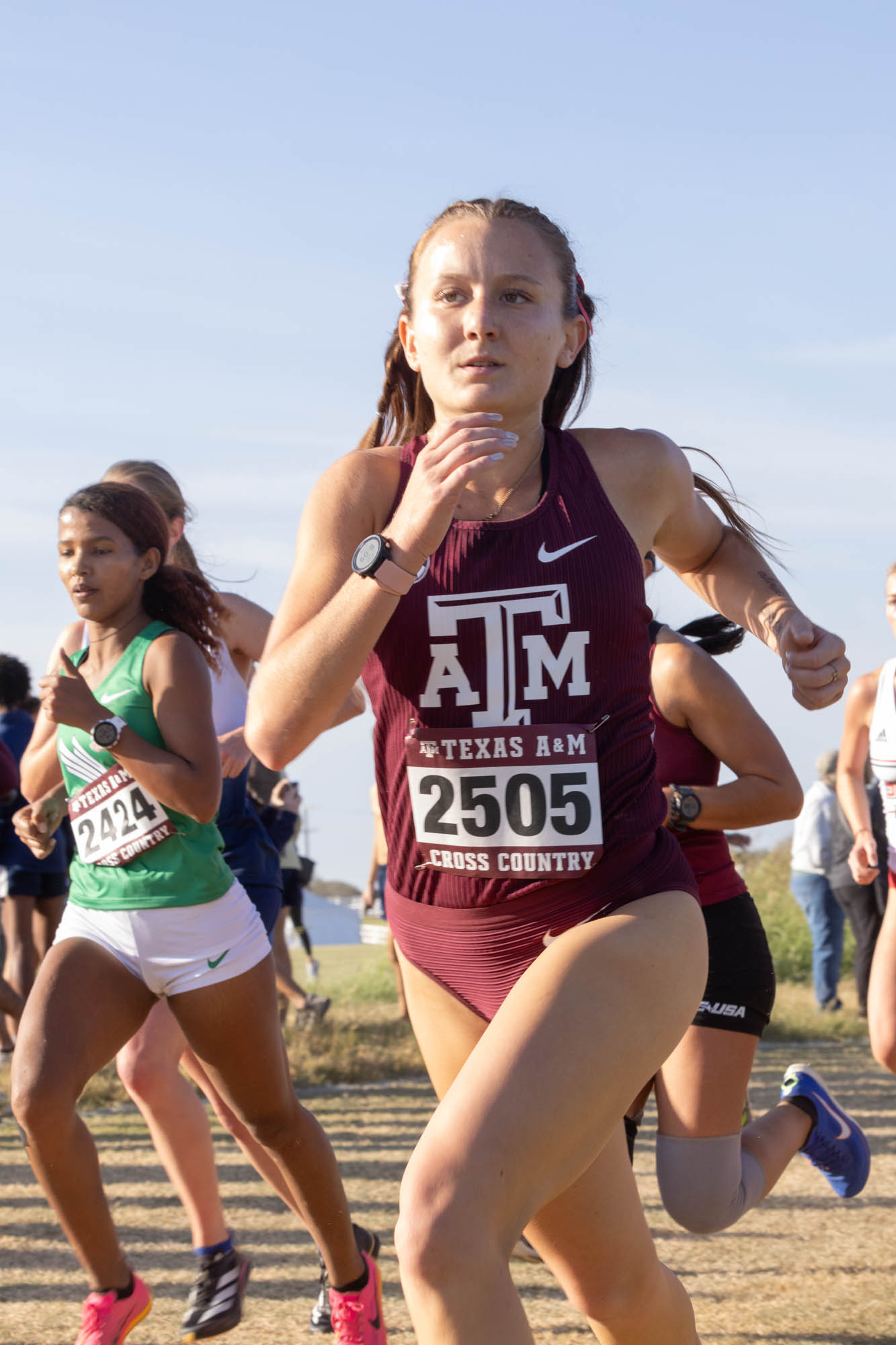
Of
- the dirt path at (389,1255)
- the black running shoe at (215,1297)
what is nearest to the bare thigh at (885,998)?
the dirt path at (389,1255)

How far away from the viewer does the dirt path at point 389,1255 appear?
157 inches

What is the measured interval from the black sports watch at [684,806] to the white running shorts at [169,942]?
3.68 feet

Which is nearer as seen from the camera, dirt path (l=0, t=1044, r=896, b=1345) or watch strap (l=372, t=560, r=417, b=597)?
watch strap (l=372, t=560, r=417, b=597)

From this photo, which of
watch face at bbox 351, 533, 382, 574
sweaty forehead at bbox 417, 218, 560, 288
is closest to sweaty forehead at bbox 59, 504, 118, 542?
sweaty forehead at bbox 417, 218, 560, 288

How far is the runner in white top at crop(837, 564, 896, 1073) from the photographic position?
488cm

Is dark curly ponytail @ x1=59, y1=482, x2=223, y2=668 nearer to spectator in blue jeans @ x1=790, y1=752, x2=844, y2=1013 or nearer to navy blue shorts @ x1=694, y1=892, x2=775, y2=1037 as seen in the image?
navy blue shorts @ x1=694, y1=892, x2=775, y2=1037

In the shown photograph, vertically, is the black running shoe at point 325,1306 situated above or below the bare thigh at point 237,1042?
below

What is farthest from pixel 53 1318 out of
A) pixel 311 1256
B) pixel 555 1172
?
pixel 555 1172

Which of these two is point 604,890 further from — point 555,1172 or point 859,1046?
point 859,1046

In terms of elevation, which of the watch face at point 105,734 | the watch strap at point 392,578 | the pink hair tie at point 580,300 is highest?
the pink hair tie at point 580,300

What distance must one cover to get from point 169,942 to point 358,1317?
104 centimetres

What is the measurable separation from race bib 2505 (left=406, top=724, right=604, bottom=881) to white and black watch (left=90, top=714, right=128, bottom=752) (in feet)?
→ 4.24

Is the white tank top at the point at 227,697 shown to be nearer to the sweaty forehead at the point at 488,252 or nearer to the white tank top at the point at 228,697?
the white tank top at the point at 228,697

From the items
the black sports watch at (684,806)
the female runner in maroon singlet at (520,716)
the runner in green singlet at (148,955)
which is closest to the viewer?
the female runner in maroon singlet at (520,716)
